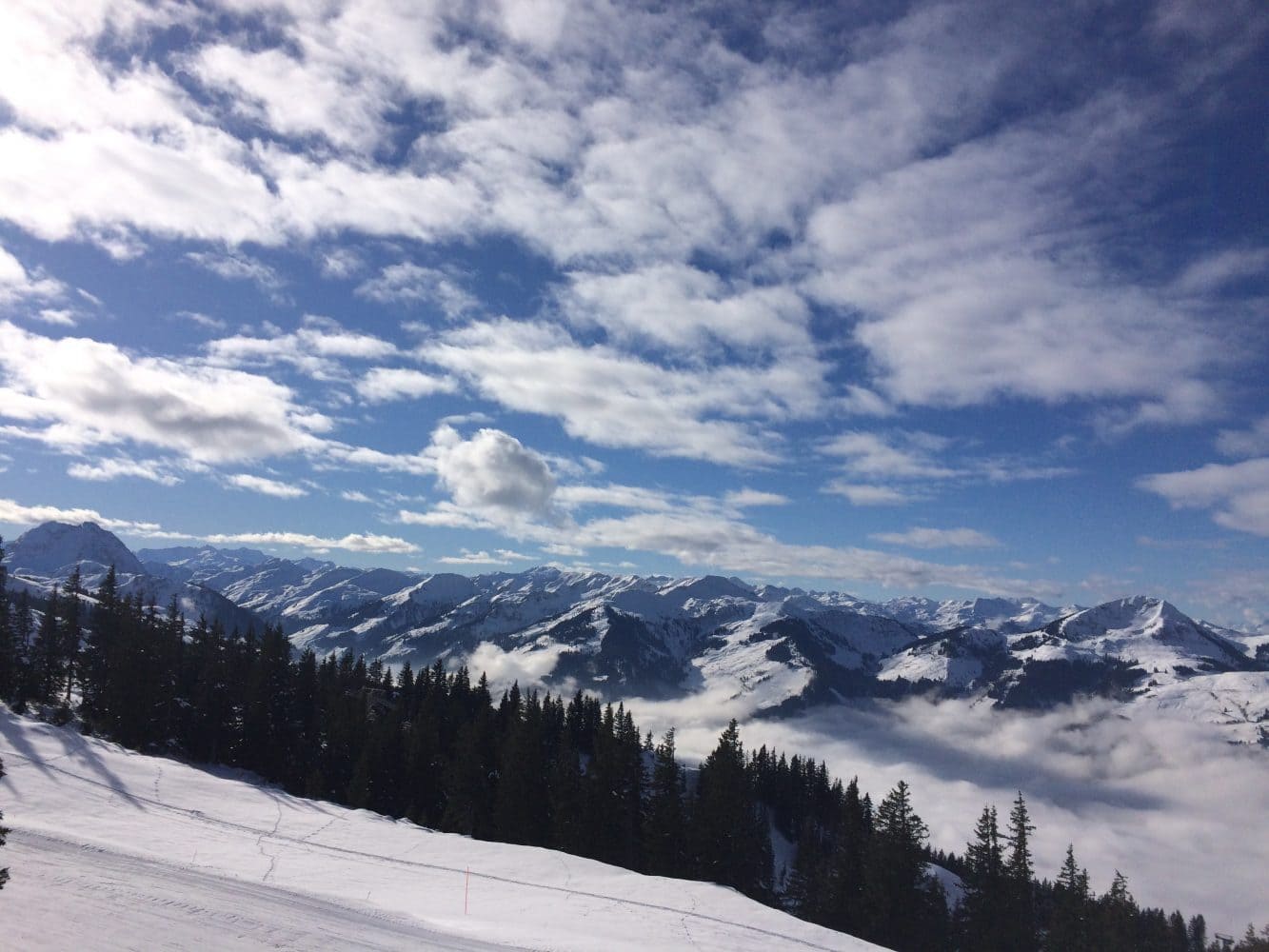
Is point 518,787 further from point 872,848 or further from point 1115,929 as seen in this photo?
point 1115,929

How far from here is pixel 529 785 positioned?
6059 centimetres

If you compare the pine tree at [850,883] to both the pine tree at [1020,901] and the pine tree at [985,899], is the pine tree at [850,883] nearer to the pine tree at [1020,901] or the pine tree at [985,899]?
the pine tree at [985,899]

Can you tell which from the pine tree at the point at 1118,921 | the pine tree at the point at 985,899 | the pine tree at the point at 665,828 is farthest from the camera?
the pine tree at the point at 665,828

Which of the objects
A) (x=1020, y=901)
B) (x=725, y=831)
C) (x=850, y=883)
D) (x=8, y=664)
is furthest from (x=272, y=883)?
(x=8, y=664)

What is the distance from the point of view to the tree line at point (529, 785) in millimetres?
52750

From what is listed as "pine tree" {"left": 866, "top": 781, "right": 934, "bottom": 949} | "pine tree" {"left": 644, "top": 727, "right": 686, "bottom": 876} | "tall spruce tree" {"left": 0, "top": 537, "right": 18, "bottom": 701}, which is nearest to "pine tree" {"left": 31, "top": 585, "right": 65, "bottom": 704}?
"tall spruce tree" {"left": 0, "top": 537, "right": 18, "bottom": 701}

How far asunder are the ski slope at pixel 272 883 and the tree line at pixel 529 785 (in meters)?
21.4

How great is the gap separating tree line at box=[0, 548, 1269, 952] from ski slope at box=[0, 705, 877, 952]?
21434 mm

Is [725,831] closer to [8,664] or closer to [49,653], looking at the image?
[8,664]

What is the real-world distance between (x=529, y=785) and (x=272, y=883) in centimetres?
4133

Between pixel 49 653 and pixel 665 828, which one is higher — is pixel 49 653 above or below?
above

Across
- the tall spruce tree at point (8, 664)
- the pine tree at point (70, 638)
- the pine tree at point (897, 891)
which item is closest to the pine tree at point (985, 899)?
Answer: the pine tree at point (897, 891)

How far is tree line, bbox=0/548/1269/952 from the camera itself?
5275 centimetres

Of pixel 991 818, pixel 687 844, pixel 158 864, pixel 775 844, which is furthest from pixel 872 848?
pixel 775 844
